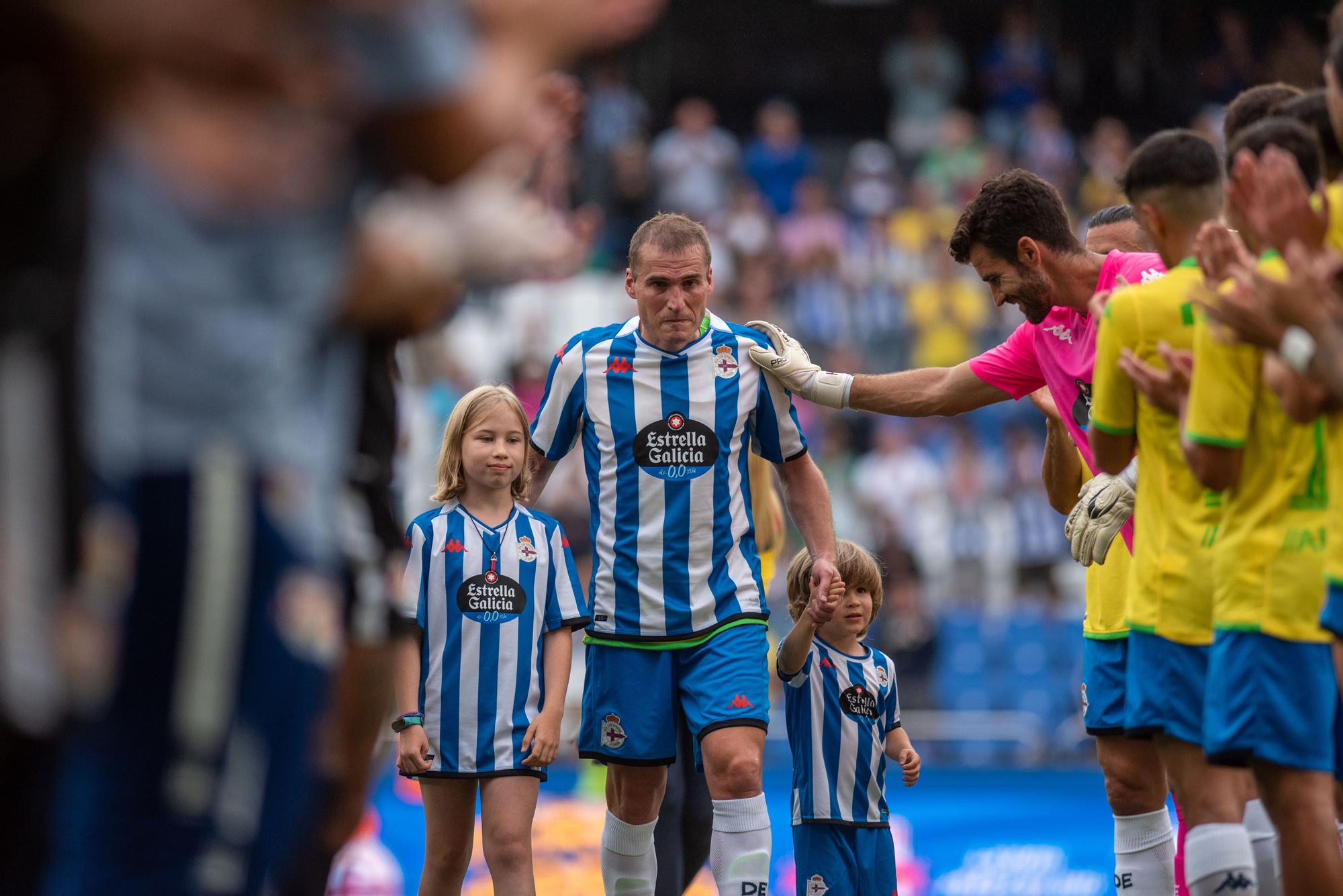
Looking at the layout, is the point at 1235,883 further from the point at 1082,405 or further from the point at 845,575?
the point at 845,575

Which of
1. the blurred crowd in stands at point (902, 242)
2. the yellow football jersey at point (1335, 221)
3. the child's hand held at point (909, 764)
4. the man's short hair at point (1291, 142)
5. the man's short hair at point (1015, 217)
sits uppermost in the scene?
the blurred crowd in stands at point (902, 242)

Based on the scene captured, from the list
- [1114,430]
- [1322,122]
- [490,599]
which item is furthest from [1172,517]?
[490,599]

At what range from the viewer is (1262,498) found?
3.57 m

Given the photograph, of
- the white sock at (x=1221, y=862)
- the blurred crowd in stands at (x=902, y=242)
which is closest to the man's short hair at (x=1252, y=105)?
the white sock at (x=1221, y=862)

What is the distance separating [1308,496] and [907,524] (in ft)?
34.9

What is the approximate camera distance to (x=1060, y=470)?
592 centimetres

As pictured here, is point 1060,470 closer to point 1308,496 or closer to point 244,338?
point 1308,496

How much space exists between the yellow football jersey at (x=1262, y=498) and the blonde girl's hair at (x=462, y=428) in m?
2.69

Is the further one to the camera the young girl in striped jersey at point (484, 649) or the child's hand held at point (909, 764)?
the child's hand held at point (909, 764)

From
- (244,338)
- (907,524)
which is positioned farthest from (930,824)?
(244,338)

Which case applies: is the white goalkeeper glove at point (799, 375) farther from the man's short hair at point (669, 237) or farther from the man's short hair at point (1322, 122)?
the man's short hair at point (1322, 122)

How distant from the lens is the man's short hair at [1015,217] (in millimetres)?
5188

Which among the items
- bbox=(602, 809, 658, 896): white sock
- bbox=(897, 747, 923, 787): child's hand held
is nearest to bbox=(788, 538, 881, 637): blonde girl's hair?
bbox=(897, 747, 923, 787): child's hand held

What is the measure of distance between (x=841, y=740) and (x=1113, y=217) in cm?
260
